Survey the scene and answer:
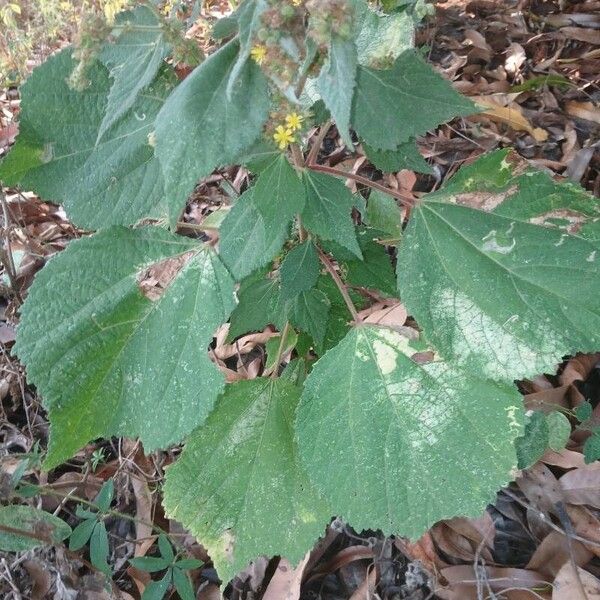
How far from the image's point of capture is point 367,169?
8.66 ft

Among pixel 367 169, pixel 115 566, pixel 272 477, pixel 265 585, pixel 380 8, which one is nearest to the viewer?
pixel 272 477

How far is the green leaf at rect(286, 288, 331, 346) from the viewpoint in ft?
4.73

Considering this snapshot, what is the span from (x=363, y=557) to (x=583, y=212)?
1.10 metres

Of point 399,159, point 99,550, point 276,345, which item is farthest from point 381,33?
point 99,550

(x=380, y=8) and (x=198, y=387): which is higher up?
(x=380, y=8)

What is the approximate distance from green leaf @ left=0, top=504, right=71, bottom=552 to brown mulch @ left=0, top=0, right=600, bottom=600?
0.36 feet

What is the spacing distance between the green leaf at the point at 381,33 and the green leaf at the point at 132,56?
0.38m

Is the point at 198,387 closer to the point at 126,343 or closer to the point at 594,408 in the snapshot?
the point at 126,343

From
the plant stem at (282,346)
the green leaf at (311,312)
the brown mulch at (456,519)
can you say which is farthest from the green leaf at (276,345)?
the brown mulch at (456,519)

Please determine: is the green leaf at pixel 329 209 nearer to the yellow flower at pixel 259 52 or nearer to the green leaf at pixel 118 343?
the green leaf at pixel 118 343

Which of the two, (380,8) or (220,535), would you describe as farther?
(380,8)

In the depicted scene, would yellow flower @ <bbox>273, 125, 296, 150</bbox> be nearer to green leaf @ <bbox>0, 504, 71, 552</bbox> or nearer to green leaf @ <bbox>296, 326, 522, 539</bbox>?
green leaf @ <bbox>296, 326, 522, 539</bbox>

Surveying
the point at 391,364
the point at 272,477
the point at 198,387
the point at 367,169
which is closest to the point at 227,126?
the point at 198,387

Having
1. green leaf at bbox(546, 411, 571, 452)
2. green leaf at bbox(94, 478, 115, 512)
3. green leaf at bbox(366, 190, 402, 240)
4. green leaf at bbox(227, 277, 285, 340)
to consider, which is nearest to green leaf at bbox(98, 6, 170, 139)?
green leaf at bbox(227, 277, 285, 340)
